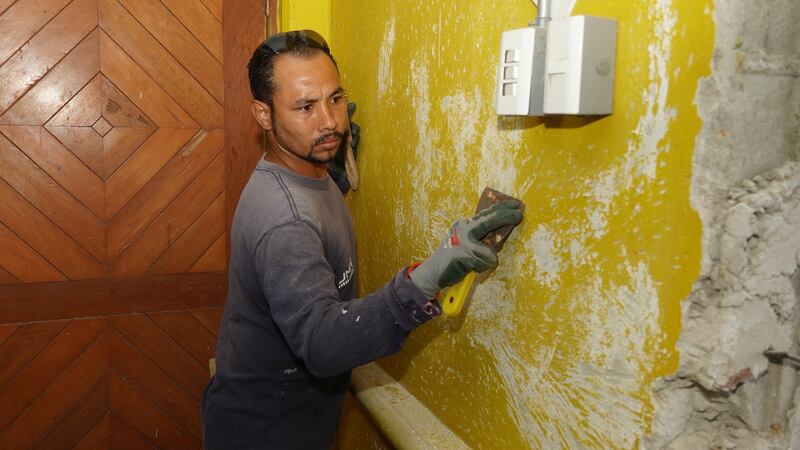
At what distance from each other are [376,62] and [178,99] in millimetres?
1021

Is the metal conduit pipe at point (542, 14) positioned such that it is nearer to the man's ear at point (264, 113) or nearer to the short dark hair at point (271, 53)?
the short dark hair at point (271, 53)

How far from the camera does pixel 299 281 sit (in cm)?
118

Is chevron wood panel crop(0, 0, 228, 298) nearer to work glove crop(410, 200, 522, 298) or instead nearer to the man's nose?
the man's nose

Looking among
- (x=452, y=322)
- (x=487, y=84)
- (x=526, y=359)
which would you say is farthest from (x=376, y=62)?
(x=526, y=359)

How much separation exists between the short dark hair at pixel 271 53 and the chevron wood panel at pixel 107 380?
4.67 feet

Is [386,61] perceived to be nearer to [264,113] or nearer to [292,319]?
[264,113]

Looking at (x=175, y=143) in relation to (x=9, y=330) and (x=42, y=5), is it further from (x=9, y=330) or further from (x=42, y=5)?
(x=9, y=330)

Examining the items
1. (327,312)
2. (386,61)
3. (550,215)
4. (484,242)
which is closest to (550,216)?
(550,215)

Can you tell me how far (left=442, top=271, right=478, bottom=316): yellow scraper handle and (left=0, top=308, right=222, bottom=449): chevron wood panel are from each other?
1.68 metres

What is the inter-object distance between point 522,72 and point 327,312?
592mm

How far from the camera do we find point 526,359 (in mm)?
1203

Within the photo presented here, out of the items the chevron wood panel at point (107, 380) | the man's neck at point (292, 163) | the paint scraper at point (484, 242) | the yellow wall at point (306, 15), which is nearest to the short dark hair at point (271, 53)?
the man's neck at point (292, 163)

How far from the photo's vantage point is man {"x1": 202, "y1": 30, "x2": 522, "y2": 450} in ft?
3.73

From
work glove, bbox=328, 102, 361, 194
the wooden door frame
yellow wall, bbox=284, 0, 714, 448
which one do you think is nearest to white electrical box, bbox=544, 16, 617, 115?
yellow wall, bbox=284, 0, 714, 448
